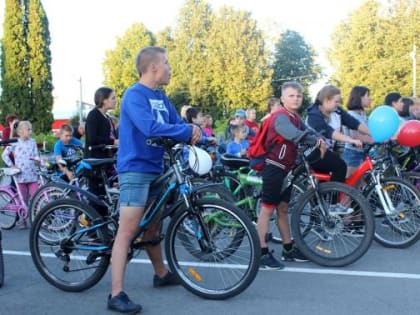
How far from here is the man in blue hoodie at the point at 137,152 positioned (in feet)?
13.2

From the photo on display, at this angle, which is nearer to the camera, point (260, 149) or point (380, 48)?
point (260, 149)

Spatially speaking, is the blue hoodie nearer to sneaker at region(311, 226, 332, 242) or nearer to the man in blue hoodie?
the man in blue hoodie

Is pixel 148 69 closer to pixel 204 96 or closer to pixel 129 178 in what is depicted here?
pixel 129 178

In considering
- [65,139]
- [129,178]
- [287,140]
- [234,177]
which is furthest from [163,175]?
[65,139]

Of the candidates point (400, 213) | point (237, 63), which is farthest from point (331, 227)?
point (237, 63)

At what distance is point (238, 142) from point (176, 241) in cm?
384

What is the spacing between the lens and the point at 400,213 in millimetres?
6059

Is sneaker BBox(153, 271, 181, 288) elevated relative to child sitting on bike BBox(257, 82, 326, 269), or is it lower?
lower

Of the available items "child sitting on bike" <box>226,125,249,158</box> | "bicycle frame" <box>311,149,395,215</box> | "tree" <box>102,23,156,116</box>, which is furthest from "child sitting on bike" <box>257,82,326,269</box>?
"tree" <box>102,23,156,116</box>

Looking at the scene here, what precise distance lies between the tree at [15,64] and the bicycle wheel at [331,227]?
32.8 m

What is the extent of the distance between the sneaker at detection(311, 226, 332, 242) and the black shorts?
1.51 ft

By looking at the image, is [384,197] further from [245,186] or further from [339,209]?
[245,186]

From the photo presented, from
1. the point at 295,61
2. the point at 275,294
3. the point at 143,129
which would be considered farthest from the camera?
the point at 295,61

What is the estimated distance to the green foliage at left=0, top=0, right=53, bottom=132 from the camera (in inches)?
1406
